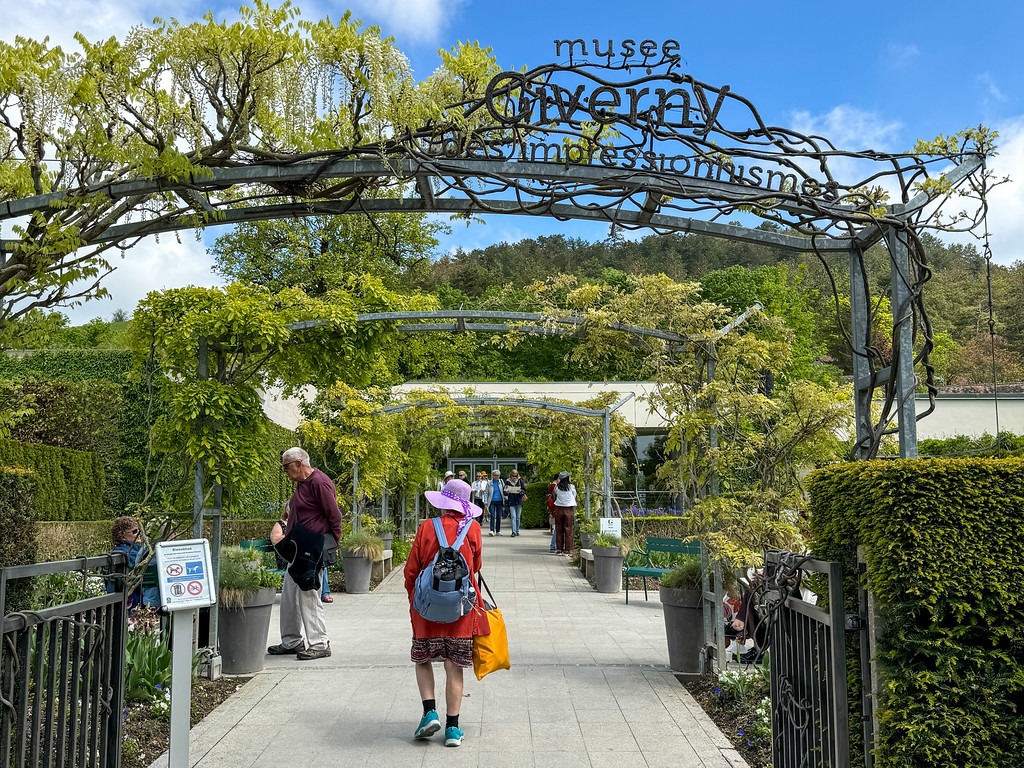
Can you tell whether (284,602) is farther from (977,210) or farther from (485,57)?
(977,210)

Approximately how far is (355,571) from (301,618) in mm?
4895

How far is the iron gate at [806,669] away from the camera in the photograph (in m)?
2.90

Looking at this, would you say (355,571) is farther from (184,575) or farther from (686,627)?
(184,575)

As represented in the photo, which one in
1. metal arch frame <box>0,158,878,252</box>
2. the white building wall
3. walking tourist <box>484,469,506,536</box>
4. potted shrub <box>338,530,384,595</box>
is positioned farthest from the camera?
walking tourist <box>484,469,506,536</box>

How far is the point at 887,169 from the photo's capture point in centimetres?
432

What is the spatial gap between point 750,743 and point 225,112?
14.6ft

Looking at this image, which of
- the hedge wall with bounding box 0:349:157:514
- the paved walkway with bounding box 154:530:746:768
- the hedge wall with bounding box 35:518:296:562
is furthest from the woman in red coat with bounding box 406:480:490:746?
the hedge wall with bounding box 0:349:157:514

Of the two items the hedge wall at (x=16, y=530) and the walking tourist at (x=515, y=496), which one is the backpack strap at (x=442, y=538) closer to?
the hedge wall at (x=16, y=530)

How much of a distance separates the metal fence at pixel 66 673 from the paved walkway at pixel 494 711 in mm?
1225

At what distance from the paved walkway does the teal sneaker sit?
52mm

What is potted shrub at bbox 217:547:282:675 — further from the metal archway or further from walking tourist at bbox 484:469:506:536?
walking tourist at bbox 484:469:506:536

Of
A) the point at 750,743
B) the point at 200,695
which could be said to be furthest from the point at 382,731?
the point at 750,743

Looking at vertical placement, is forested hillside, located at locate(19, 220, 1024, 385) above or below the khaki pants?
above

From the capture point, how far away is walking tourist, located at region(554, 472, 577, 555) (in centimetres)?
1673
